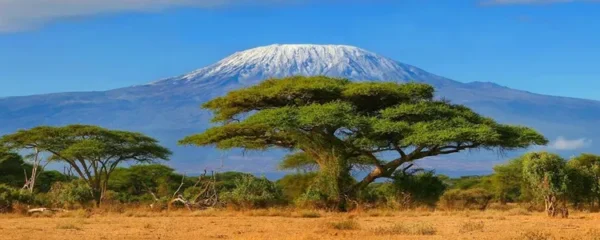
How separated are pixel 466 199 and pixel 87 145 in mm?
20028

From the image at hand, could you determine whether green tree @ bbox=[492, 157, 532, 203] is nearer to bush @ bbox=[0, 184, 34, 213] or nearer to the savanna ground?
the savanna ground

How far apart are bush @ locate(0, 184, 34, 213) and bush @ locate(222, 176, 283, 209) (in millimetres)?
7456

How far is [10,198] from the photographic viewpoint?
35.7 meters

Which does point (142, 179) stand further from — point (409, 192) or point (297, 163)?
point (409, 192)

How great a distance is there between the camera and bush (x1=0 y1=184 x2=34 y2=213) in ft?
116

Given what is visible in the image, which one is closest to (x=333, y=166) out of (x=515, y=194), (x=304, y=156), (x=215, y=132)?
(x=215, y=132)

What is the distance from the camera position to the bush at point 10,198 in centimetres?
3525

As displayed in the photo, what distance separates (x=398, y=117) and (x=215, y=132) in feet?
25.0

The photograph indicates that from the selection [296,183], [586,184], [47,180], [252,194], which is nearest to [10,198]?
[252,194]

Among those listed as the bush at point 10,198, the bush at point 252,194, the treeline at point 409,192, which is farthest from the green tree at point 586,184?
the bush at point 10,198

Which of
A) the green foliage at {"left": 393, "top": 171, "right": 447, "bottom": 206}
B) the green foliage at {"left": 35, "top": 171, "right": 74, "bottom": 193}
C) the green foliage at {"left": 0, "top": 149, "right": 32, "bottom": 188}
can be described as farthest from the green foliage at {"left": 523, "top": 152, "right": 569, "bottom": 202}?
the green foliage at {"left": 0, "top": 149, "right": 32, "bottom": 188}

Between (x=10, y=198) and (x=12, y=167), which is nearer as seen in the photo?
(x=10, y=198)

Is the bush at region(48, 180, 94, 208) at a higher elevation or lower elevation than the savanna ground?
higher

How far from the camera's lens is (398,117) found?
133ft
